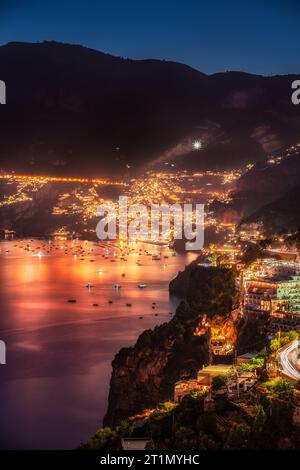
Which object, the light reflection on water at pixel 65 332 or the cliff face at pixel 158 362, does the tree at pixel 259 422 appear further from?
the light reflection on water at pixel 65 332

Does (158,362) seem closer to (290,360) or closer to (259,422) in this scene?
(290,360)

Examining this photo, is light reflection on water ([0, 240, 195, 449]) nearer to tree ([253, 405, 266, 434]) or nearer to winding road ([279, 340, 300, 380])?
winding road ([279, 340, 300, 380])

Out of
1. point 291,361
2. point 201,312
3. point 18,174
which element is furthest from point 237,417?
point 18,174

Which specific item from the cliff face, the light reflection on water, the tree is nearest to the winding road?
the tree

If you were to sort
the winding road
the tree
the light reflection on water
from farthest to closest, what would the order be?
the light reflection on water, the winding road, the tree

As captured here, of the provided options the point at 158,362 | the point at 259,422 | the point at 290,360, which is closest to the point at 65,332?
the point at 158,362

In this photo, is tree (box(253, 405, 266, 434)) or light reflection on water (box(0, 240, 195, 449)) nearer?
tree (box(253, 405, 266, 434))
